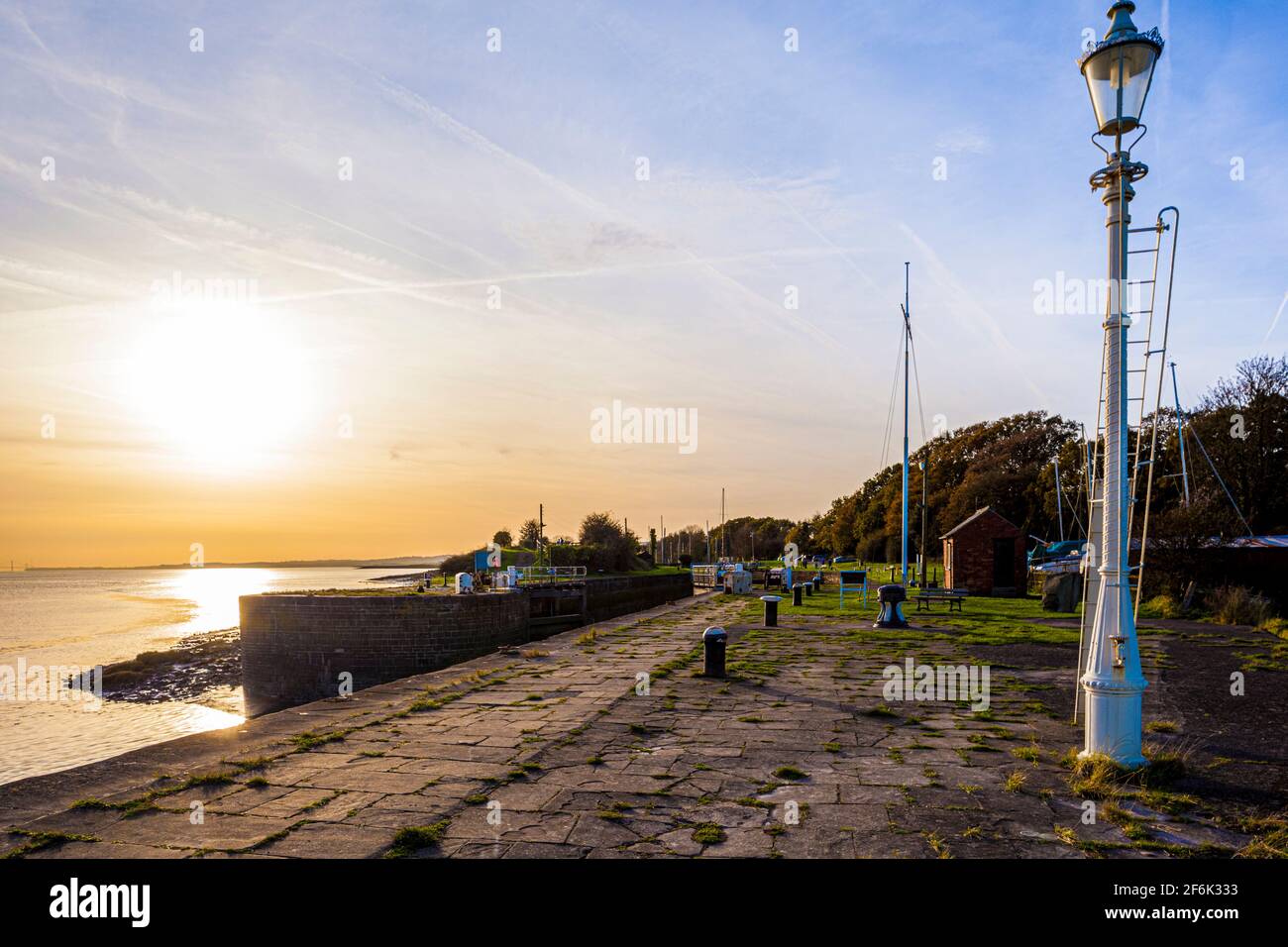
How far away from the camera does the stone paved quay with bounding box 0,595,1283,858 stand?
438 centimetres

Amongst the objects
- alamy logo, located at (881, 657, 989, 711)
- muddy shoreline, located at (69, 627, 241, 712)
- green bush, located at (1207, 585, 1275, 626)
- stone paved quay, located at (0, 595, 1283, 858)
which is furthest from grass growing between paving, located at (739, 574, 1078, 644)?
muddy shoreline, located at (69, 627, 241, 712)

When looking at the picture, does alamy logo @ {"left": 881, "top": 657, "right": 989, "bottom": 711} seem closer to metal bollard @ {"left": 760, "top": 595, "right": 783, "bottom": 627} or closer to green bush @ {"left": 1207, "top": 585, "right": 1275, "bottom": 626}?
metal bollard @ {"left": 760, "top": 595, "right": 783, "bottom": 627}

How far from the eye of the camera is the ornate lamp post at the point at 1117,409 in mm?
5570

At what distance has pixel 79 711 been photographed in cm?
2448

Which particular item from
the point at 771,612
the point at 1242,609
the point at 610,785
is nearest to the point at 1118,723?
the point at 610,785

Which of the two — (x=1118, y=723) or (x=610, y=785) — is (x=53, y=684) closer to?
(x=610, y=785)
